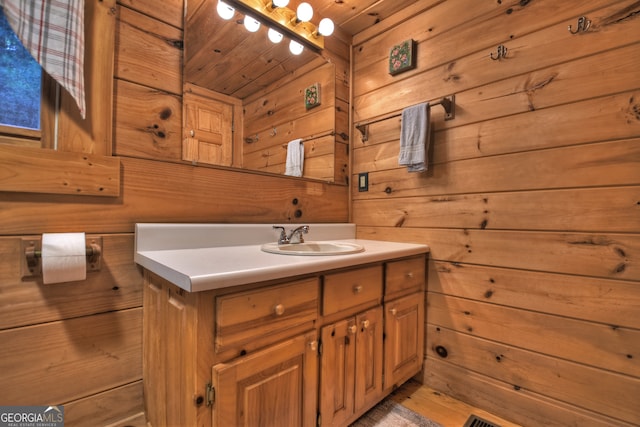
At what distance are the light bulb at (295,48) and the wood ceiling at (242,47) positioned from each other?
0.02 m

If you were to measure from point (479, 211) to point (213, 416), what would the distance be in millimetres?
1254

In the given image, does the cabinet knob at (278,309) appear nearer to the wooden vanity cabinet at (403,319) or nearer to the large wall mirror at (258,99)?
the wooden vanity cabinet at (403,319)

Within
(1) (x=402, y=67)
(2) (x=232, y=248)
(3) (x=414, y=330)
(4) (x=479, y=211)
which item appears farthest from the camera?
(1) (x=402, y=67)

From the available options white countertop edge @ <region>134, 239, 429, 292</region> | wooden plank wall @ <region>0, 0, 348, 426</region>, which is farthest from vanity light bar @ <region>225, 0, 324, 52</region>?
white countertop edge @ <region>134, 239, 429, 292</region>

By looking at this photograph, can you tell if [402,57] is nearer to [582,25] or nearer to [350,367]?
[582,25]

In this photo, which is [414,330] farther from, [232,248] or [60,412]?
[60,412]

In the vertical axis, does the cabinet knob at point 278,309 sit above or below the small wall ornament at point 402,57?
below

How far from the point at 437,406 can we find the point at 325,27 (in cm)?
203

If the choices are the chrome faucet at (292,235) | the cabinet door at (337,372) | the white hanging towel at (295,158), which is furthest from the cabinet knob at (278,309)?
the white hanging towel at (295,158)

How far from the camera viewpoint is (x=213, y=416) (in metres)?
0.71

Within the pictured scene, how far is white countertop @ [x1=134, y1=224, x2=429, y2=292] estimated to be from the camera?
0.70 metres

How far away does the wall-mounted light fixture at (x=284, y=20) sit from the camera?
4.43 ft

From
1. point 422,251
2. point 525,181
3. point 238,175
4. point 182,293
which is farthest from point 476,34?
point 182,293

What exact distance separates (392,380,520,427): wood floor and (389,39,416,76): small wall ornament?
1.67m
